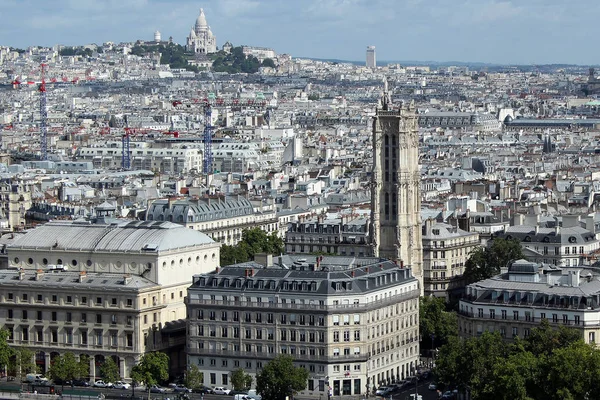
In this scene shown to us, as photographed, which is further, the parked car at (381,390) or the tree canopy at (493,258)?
the tree canopy at (493,258)

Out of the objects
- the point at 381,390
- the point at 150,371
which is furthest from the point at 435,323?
the point at 150,371

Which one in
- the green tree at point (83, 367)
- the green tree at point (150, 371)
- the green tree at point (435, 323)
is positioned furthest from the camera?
the green tree at point (435, 323)

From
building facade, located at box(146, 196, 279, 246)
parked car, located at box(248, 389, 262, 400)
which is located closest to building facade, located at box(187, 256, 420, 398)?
parked car, located at box(248, 389, 262, 400)

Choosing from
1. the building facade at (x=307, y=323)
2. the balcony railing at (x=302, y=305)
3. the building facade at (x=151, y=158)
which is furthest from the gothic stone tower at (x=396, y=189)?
the building facade at (x=151, y=158)

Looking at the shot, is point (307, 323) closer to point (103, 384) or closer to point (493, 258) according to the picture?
point (103, 384)

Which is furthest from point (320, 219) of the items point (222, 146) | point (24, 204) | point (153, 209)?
point (222, 146)

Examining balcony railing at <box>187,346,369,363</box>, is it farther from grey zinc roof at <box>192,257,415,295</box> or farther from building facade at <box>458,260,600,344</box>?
building facade at <box>458,260,600,344</box>

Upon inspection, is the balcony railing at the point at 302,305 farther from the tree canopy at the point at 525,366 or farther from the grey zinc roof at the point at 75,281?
the tree canopy at the point at 525,366
